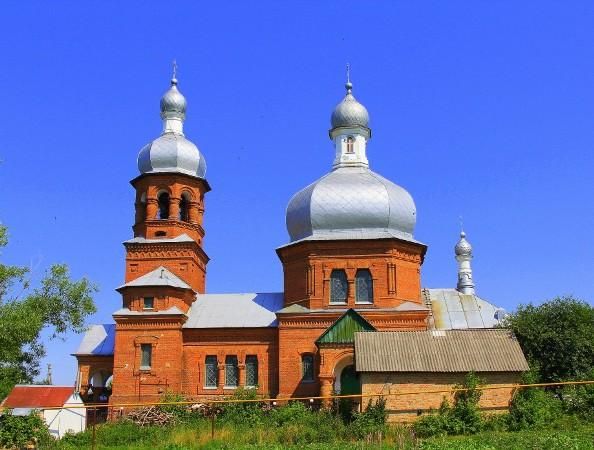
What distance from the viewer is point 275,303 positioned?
30.0 meters

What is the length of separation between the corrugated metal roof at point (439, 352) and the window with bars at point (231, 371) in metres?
7.31

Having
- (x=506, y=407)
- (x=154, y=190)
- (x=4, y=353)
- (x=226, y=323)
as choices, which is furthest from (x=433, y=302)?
(x=4, y=353)

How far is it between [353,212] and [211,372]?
26.8 ft

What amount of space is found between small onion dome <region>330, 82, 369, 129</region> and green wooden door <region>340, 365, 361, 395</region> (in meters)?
11.5

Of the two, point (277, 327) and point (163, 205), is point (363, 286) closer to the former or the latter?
point (277, 327)

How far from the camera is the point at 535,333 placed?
24.8 meters

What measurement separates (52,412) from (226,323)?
23.1 ft

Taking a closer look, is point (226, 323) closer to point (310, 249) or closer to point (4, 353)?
point (310, 249)

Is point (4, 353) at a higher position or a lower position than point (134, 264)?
lower

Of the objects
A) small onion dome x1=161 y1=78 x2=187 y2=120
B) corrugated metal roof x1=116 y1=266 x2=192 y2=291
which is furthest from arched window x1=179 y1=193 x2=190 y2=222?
small onion dome x1=161 y1=78 x2=187 y2=120

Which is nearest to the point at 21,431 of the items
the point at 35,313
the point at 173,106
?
the point at 35,313

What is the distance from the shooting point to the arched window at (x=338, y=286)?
91.4ft

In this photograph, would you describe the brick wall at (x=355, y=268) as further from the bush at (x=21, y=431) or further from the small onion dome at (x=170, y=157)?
the bush at (x=21, y=431)

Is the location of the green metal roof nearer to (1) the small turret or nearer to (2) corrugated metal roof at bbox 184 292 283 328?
(2) corrugated metal roof at bbox 184 292 283 328
